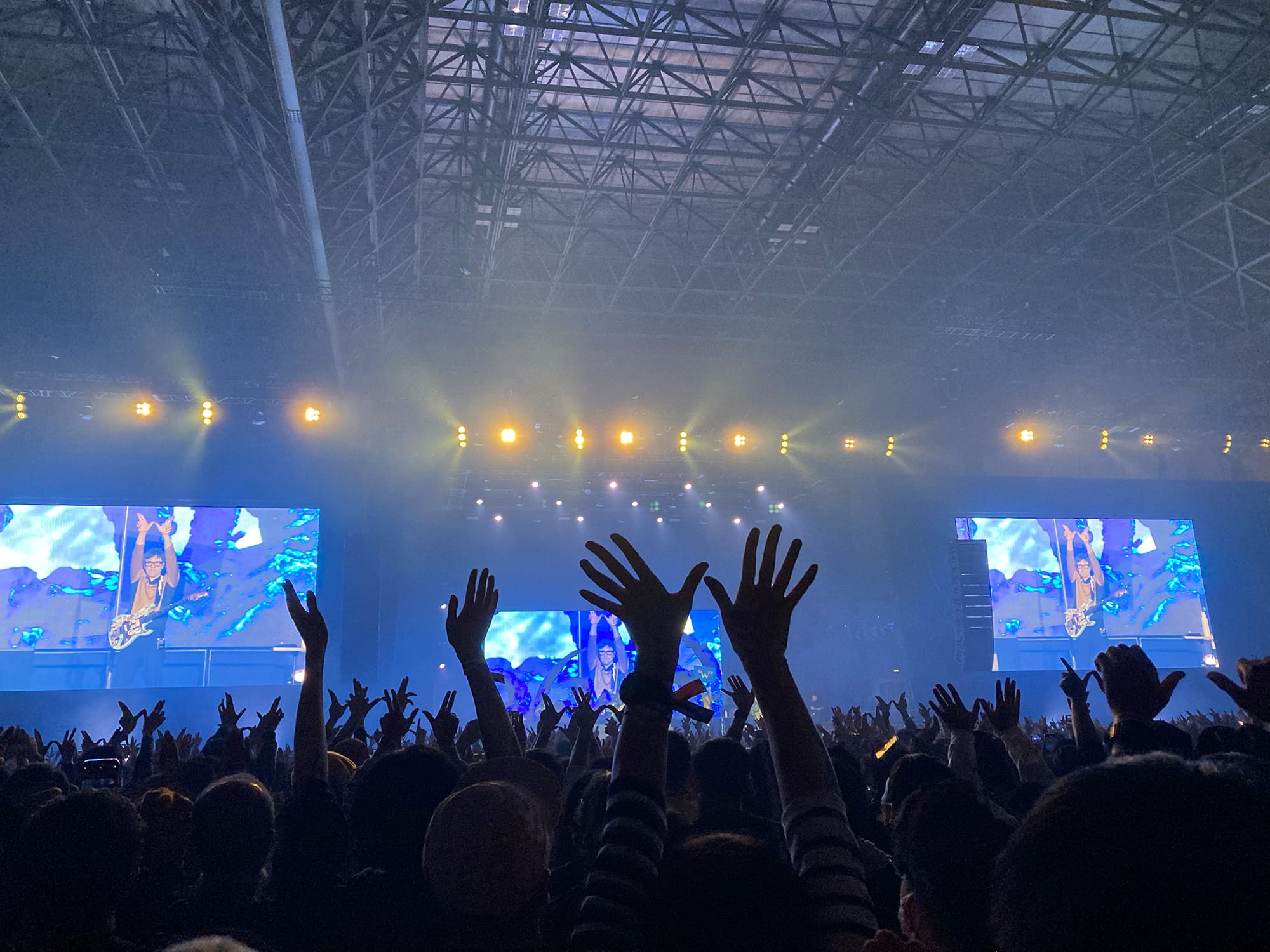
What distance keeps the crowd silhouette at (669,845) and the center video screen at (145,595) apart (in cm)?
1385

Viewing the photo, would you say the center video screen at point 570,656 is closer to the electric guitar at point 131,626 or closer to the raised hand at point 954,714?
the electric guitar at point 131,626

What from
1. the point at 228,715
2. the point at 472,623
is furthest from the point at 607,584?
the point at 228,715

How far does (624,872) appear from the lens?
1.55 m

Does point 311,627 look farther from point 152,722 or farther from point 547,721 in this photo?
point 152,722

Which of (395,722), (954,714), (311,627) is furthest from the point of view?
(395,722)

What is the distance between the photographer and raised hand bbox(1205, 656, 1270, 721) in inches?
120

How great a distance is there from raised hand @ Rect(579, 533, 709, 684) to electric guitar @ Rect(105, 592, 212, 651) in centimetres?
1679

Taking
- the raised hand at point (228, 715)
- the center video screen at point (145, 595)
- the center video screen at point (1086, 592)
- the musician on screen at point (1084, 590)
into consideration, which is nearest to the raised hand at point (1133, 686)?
the raised hand at point (228, 715)

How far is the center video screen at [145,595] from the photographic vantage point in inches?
616

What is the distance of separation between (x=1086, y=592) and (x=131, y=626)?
2123cm

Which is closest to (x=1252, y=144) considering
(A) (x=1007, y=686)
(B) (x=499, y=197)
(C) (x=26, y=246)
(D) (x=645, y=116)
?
(D) (x=645, y=116)

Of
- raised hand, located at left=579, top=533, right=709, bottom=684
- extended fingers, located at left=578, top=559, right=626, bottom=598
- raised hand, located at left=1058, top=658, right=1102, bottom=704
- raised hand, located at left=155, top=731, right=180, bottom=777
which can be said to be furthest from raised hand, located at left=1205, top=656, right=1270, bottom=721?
A: raised hand, located at left=155, top=731, right=180, bottom=777

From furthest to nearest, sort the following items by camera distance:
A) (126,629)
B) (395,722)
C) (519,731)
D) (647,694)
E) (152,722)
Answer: (126,629)
(152,722)
(519,731)
(395,722)
(647,694)

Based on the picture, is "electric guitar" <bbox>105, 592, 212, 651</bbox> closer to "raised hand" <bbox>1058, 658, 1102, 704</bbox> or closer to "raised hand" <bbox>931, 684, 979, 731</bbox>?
"raised hand" <bbox>931, 684, 979, 731</bbox>
